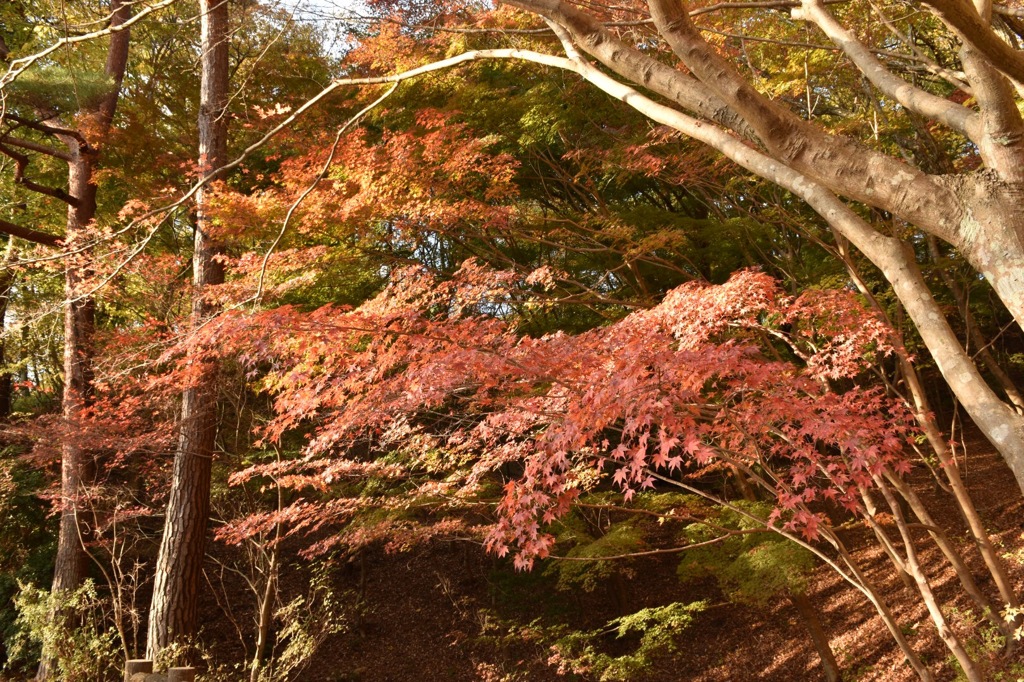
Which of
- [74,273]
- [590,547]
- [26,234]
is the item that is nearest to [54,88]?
[26,234]

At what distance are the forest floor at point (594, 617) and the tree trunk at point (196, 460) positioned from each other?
10.7ft

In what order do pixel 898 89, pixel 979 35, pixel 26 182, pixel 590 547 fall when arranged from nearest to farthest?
1. pixel 979 35
2. pixel 898 89
3. pixel 590 547
4. pixel 26 182

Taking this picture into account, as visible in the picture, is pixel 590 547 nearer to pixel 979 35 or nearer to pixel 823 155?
pixel 823 155

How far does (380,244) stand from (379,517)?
4690 mm

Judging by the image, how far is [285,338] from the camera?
222 inches

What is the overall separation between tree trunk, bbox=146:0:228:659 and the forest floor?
→ 3268 mm

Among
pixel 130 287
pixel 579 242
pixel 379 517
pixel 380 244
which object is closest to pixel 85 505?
pixel 130 287

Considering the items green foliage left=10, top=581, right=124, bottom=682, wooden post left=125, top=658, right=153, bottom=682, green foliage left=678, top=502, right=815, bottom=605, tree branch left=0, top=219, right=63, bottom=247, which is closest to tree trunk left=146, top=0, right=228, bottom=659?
green foliage left=10, top=581, right=124, bottom=682

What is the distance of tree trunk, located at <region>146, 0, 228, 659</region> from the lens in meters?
7.15

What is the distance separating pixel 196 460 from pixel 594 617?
619cm

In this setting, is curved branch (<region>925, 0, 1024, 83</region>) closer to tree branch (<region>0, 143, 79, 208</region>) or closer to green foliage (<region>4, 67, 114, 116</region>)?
green foliage (<region>4, 67, 114, 116</region>)

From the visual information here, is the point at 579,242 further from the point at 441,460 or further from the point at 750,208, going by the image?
the point at 441,460

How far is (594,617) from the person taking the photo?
36.0ft

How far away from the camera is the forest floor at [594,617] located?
357 inches
